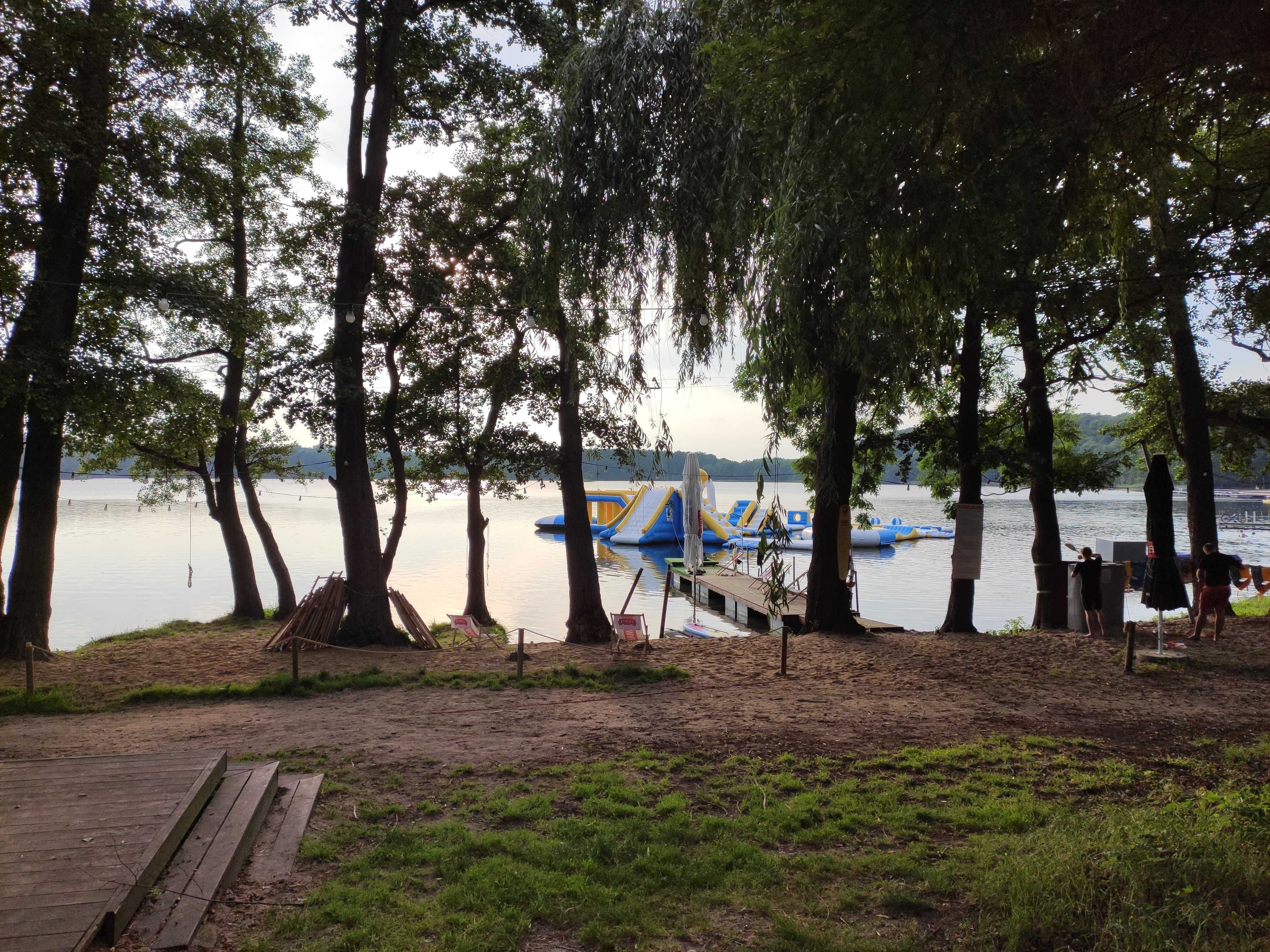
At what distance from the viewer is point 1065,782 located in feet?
17.8

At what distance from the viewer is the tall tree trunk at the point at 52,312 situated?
1006 centimetres

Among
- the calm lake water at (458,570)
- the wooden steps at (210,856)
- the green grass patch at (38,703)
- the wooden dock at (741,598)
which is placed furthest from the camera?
the calm lake water at (458,570)

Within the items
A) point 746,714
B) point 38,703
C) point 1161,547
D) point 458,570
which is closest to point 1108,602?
point 1161,547

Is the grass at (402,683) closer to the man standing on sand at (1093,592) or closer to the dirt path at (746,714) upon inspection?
the dirt path at (746,714)

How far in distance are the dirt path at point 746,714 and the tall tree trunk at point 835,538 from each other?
205cm

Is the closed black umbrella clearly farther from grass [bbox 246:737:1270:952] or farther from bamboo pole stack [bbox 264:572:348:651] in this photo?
bamboo pole stack [bbox 264:572:348:651]

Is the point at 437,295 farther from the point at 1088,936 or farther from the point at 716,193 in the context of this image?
the point at 1088,936

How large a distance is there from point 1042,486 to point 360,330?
36.5 ft

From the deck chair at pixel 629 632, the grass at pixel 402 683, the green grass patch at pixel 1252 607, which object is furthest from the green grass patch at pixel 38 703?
the green grass patch at pixel 1252 607

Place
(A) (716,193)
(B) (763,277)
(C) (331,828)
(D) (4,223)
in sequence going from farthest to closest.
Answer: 1. (D) (4,223)
2. (A) (716,193)
3. (B) (763,277)
4. (C) (331,828)

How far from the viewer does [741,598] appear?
2122 centimetres

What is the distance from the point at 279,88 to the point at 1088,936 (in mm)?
14022

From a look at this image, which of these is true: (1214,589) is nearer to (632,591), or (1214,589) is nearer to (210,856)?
(632,591)

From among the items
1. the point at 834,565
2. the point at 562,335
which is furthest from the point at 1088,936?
the point at 562,335
